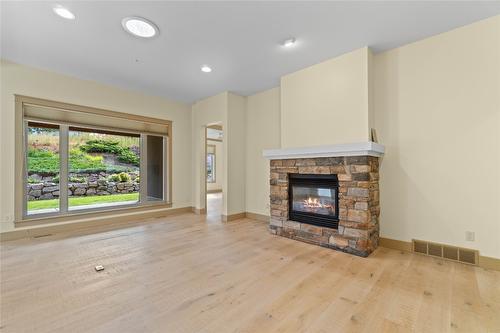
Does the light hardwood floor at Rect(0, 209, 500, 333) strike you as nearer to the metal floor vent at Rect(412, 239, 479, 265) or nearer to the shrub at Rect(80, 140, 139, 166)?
the metal floor vent at Rect(412, 239, 479, 265)

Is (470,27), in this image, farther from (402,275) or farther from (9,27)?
(9,27)

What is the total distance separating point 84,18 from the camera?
2445 mm

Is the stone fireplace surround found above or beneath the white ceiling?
beneath

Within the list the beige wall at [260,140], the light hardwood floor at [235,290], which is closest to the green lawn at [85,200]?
the light hardwood floor at [235,290]

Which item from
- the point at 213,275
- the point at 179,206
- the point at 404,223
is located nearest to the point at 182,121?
the point at 179,206

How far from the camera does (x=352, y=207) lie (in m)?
3.00

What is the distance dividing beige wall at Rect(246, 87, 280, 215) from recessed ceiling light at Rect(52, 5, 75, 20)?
335cm

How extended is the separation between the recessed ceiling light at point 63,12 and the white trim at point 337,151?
10.4 ft

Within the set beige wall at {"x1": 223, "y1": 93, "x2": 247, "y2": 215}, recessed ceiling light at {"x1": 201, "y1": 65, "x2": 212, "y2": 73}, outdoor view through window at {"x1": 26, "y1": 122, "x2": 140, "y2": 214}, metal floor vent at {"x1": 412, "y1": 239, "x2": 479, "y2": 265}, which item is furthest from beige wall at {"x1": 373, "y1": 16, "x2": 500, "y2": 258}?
outdoor view through window at {"x1": 26, "y1": 122, "x2": 140, "y2": 214}

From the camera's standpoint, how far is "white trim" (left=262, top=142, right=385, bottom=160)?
284cm

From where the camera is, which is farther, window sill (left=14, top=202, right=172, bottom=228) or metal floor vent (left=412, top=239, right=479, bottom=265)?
window sill (left=14, top=202, right=172, bottom=228)

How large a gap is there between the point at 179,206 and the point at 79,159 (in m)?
2.35

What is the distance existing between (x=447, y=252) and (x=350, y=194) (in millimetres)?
1310

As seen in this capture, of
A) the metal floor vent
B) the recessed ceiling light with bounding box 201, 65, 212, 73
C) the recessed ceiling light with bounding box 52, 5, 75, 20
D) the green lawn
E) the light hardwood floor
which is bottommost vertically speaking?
the light hardwood floor
